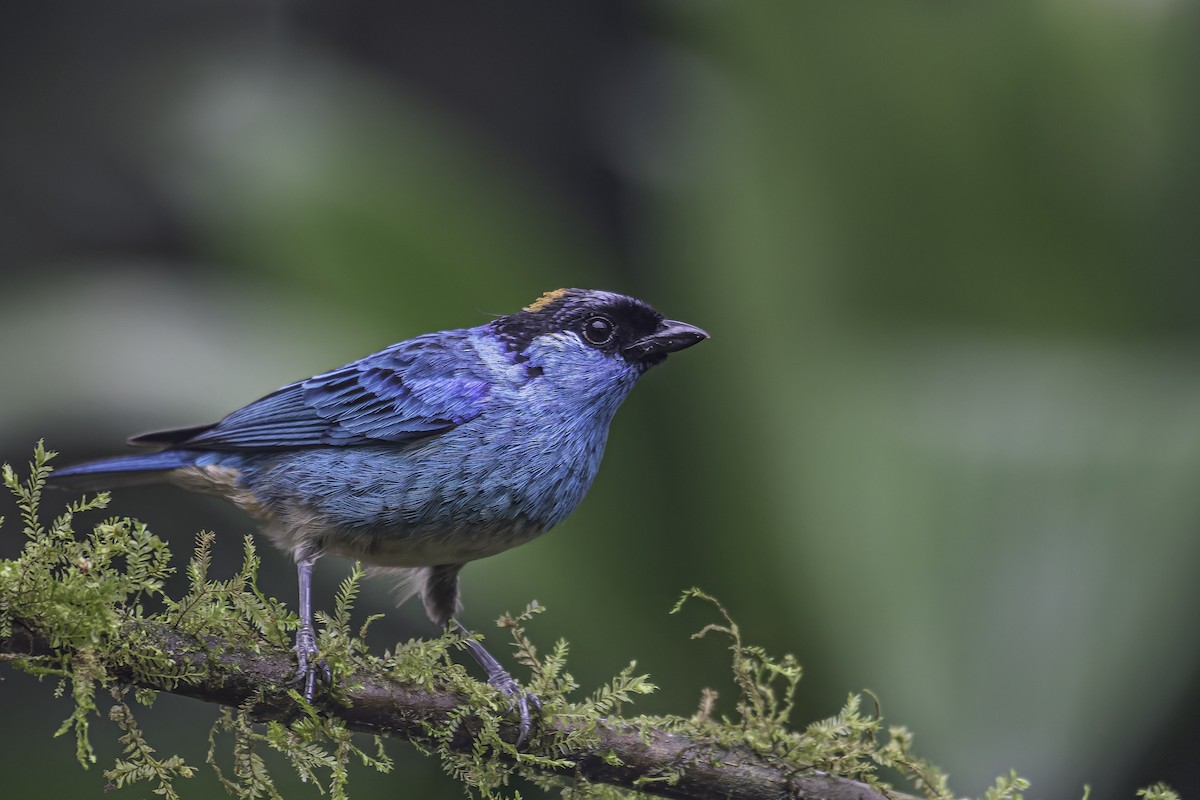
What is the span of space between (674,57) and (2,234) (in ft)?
12.8

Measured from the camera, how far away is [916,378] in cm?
480

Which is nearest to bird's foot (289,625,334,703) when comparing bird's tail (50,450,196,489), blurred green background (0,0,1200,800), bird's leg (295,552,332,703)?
bird's leg (295,552,332,703)

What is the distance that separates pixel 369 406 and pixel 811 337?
8.25 feet

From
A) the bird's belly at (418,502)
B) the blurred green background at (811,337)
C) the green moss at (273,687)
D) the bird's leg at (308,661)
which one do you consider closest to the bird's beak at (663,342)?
the bird's belly at (418,502)

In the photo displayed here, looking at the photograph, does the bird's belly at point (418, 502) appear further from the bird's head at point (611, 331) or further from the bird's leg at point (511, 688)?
the bird's head at point (611, 331)

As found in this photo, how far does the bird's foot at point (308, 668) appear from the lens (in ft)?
7.47

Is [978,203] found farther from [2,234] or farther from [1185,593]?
[2,234]

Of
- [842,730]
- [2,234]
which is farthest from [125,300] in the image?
[842,730]

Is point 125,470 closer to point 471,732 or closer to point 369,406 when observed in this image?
point 369,406

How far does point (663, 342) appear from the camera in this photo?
3111mm

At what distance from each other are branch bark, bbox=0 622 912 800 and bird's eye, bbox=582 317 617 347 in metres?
1.06

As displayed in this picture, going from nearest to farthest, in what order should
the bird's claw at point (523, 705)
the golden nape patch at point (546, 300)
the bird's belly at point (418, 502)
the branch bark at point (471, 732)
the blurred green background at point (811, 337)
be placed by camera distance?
the branch bark at point (471, 732), the bird's claw at point (523, 705), the bird's belly at point (418, 502), the golden nape patch at point (546, 300), the blurred green background at point (811, 337)

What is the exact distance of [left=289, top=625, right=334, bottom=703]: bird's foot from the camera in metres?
2.28

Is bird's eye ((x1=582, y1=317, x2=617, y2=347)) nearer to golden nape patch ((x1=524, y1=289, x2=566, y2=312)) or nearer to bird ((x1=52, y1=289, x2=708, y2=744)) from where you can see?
bird ((x1=52, y1=289, x2=708, y2=744))
